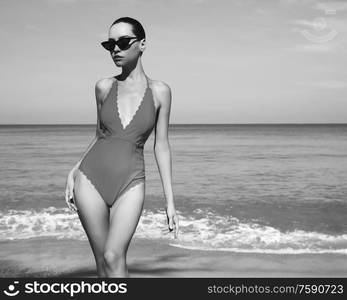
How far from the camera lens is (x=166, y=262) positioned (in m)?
7.55

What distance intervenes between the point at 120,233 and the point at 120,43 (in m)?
1.26

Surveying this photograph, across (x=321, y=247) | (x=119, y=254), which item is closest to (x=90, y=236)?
(x=119, y=254)

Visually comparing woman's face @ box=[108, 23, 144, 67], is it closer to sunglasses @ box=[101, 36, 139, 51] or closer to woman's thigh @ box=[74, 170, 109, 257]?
sunglasses @ box=[101, 36, 139, 51]

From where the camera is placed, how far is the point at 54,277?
22.3 ft

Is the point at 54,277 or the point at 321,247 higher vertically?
the point at 54,277

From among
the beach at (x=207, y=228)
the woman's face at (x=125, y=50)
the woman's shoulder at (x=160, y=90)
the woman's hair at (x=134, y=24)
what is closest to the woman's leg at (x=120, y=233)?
the woman's shoulder at (x=160, y=90)

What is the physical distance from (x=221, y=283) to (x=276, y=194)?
1121 cm

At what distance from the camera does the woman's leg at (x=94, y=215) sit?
9.82 ft

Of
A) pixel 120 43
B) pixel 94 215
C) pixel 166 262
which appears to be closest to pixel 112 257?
pixel 94 215

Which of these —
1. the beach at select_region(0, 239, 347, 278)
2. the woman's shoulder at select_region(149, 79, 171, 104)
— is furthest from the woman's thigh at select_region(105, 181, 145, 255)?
the beach at select_region(0, 239, 347, 278)

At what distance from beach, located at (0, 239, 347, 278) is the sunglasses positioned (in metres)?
4.48

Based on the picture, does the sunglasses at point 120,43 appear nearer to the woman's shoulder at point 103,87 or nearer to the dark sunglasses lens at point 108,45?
the dark sunglasses lens at point 108,45

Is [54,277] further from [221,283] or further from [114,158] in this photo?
[114,158]

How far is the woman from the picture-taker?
2.96 metres
